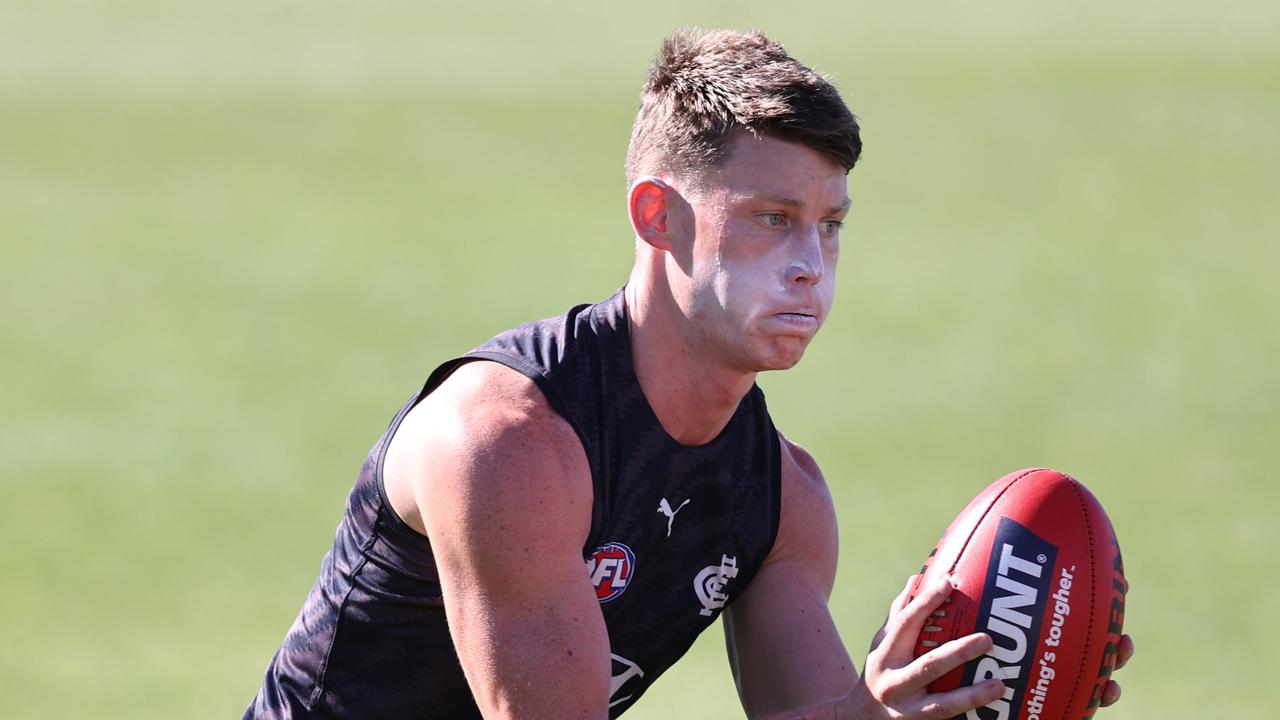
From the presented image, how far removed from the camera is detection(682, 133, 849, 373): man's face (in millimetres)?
4027

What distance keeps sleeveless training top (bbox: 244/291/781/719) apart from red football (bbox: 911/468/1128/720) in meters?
0.53

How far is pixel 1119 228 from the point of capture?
17969mm

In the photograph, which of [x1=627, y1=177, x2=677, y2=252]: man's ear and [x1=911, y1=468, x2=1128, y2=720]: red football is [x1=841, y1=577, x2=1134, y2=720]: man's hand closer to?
[x1=911, y1=468, x2=1128, y2=720]: red football

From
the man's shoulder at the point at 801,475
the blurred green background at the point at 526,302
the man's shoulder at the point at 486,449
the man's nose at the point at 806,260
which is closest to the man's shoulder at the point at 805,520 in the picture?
the man's shoulder at the point at 801,475

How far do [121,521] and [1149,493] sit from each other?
6544 mm

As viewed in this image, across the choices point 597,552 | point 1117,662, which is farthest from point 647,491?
point 1117,662

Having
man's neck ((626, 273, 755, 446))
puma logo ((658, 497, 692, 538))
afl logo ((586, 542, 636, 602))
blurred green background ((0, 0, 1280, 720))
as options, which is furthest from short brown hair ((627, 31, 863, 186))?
blurred green background ((0, 0, 1280, 720))

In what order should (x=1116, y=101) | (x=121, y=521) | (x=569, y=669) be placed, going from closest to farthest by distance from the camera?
(x=569, y=669) → (x=121, y=521) → (x=1116, y=101)

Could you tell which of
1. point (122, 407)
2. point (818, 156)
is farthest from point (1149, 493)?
point (818, 156)

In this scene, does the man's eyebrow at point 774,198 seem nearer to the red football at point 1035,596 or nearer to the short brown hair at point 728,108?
the short brown hair at point 728,108

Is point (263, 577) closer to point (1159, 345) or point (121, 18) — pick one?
point (1159, 345)

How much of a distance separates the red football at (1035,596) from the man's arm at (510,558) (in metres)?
0.77

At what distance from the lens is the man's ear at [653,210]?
415cm

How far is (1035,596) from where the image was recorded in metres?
4.00
